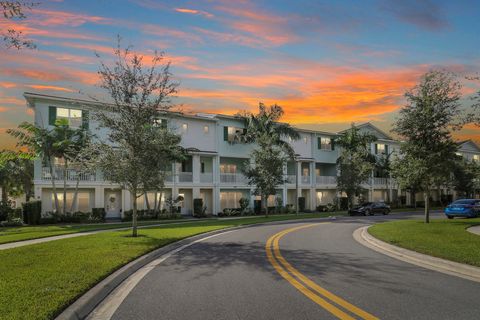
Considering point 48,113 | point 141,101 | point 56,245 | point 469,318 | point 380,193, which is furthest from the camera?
point 380,193

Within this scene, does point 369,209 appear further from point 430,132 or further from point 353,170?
point 430,132

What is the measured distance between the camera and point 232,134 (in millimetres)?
45625

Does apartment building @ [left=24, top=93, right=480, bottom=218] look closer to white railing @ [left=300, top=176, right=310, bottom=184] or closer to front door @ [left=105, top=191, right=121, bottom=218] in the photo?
front door @ [left=105, top=191, right=121, bottom=218]

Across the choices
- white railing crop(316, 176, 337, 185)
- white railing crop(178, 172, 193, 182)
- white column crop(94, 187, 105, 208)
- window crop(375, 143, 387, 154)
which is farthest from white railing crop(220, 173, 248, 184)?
window crop(375, 143, 387, 154)

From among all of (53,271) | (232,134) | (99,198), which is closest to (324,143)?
(232,134)

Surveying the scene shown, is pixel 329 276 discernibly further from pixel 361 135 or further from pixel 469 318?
pixel 361 135

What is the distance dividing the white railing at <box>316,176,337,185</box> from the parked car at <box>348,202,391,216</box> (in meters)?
9.93

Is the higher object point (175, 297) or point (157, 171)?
point (157, 171)

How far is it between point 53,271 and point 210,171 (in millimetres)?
35568

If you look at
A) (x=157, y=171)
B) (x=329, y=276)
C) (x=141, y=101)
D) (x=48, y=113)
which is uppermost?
(x=48, y=113)

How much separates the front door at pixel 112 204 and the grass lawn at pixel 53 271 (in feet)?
76.4

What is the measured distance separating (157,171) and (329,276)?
420 inches

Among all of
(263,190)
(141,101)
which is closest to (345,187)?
(263,190)

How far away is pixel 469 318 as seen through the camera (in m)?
6.16
